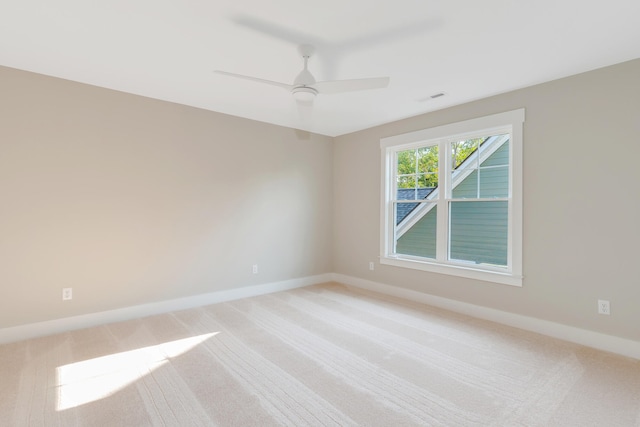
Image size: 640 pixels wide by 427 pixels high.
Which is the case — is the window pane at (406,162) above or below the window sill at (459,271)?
above

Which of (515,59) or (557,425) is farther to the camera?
(515,59)

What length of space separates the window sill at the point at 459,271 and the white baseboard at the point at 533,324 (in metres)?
0.32

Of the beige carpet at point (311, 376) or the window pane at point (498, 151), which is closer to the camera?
the beige carpet at point (311, 376)

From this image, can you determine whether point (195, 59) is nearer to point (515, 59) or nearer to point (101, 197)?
point (101, 197)

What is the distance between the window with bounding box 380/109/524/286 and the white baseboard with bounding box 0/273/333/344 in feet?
5.77

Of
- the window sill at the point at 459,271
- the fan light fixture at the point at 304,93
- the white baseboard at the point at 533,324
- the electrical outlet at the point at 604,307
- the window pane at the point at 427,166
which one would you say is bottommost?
the white baseboard at the point at 533,324

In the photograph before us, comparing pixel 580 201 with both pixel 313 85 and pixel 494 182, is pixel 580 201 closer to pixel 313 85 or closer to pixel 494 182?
pixel 494 182

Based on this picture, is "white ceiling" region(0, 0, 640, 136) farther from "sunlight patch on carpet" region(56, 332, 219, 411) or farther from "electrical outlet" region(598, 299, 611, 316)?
"sunlight patch on carpet" region(56, 332, 219, 411)

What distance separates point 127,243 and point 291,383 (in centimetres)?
241

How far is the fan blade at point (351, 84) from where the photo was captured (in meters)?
2.21

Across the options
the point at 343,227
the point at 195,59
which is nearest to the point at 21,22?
the point at 195,59

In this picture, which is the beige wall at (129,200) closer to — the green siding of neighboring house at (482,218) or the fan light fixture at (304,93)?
the fan light fixture at (304,93)

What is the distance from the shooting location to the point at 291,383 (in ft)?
7.07

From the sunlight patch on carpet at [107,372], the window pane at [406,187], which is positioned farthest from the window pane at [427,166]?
the sunlight patch on carpet at [107,372]
